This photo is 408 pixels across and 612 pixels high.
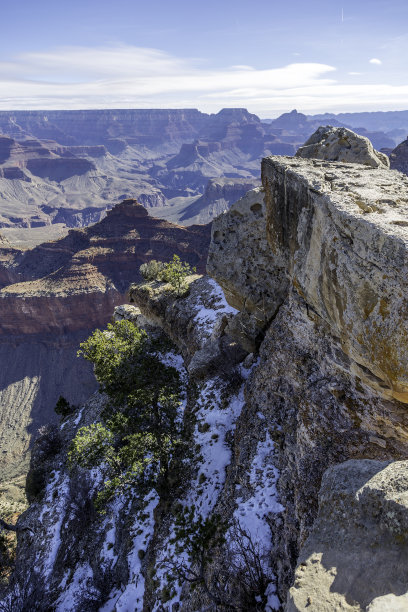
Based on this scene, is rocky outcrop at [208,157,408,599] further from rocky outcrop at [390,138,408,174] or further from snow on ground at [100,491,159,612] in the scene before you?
rocky outcrop at [390,138,408,174]

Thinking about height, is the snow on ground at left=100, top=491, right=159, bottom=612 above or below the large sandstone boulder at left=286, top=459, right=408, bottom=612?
below

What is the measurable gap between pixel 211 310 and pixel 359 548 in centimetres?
1956

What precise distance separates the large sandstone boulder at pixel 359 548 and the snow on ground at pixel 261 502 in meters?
4.44

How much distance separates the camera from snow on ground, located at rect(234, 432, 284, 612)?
1122cm

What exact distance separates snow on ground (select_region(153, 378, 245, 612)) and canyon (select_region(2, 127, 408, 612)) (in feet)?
0.23

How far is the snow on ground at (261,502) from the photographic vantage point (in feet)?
36.8

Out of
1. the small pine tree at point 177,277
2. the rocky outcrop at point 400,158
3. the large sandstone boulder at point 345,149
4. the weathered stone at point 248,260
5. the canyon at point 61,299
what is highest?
the rocky outcrop at point 400,158

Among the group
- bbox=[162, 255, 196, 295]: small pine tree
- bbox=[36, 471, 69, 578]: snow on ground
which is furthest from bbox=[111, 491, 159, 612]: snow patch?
bbox=[162, 255, 196, 295]: small pine tree

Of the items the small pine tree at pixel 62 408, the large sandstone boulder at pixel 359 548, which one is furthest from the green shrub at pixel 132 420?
the small pine tree at pixel 62 408

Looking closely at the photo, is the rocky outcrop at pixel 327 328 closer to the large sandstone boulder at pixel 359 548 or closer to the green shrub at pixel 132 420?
the large sandstone boulder at pixel 359 548

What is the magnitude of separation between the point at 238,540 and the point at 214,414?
7.52 meters

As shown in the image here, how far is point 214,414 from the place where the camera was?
722 inches

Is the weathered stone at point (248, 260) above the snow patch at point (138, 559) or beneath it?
above

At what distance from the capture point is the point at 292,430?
491 inches
